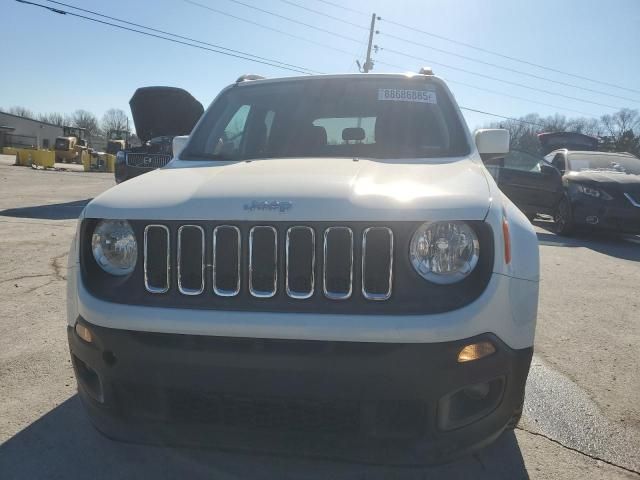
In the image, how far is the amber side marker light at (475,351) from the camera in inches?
70.5

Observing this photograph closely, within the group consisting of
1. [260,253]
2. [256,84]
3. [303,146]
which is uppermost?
[256,84]

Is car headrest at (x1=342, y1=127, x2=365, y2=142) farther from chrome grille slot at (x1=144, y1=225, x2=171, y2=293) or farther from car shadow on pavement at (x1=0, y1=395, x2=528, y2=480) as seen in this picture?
car shadow on pavement at (x1=0, y1=395, x2=528, y2=480)

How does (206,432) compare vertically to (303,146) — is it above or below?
below

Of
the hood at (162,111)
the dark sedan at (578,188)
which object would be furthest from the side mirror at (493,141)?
the hood at (162,111)

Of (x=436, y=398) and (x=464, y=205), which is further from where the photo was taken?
(x=464, y=205)

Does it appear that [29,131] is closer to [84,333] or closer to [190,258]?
[84,333]

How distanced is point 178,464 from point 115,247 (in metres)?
1.01

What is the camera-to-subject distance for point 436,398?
178 cm

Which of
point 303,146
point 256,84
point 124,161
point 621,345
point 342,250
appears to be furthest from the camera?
point 124,161

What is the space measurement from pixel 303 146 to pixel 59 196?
495 inches

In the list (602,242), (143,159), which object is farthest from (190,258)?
(143,159)

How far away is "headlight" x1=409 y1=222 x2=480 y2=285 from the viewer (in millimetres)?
1912

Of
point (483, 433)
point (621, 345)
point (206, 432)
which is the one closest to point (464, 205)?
point (483, 433)

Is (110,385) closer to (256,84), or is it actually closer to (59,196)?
(256,84)
